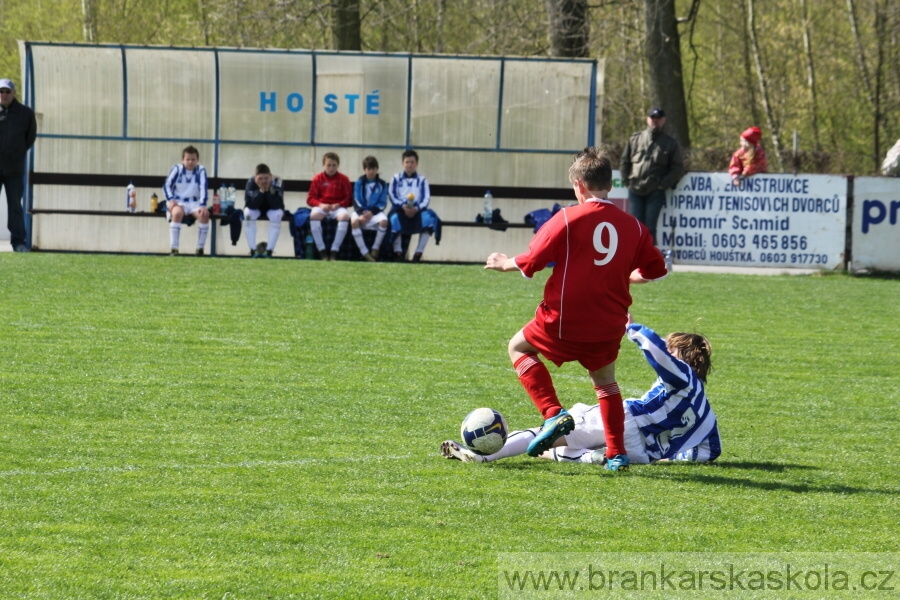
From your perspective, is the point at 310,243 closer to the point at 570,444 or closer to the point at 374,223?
the point at 374,223

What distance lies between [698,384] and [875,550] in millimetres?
1613

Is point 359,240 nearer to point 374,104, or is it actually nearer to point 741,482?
point 374,104

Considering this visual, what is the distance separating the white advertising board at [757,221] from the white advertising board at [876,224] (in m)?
0.19

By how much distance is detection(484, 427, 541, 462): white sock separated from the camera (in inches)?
236

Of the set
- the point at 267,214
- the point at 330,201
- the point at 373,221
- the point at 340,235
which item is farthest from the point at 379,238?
the point at 267,214

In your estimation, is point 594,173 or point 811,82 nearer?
point 594,173

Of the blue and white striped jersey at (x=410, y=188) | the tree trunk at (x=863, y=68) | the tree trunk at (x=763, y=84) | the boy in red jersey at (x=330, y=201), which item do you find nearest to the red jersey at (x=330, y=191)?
the boy in red jersey at (x=330, y=201)

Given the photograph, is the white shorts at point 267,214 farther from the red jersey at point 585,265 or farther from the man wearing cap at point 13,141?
the red jersey at point 585,265

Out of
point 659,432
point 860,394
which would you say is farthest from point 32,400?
point 860,394

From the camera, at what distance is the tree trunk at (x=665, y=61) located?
2377cm

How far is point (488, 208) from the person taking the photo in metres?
18.5

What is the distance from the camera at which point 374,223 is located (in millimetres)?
16953

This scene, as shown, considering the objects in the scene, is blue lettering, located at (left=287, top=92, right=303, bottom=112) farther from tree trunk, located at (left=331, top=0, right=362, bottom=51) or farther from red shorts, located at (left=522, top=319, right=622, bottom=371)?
red shorts, located at (left=522, top=319, right=622, bottom=371)

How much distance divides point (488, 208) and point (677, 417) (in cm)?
1264
